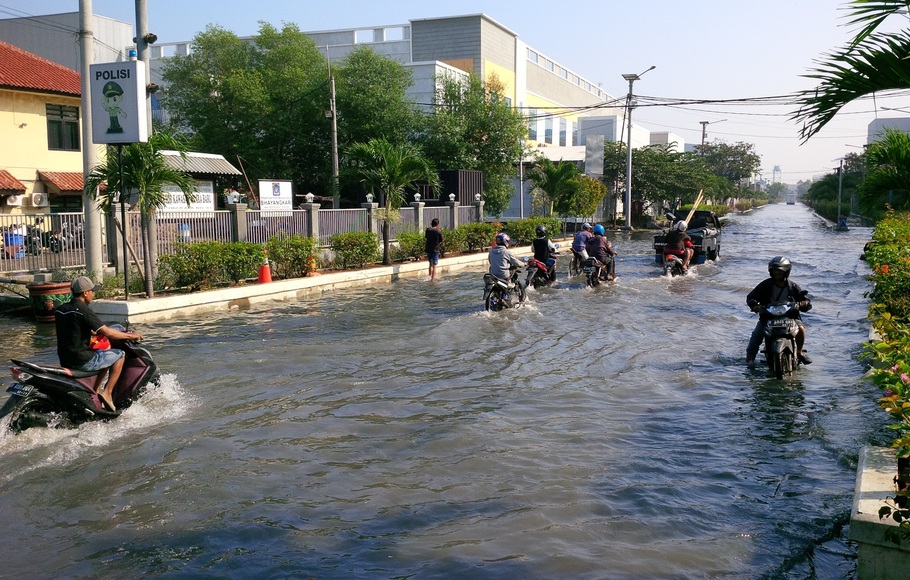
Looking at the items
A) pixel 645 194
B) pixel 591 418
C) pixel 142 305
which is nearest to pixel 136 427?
pixel 591 418

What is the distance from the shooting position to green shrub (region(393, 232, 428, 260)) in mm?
24906

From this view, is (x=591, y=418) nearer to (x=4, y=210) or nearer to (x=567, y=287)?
(x=567, y=287)

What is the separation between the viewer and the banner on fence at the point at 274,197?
881 inches

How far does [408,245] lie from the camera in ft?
82.1

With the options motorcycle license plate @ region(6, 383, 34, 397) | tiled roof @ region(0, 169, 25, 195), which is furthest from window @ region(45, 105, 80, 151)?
motorcycle license plate @ region(6, 383, 34, 397)

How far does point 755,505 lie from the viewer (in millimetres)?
5914

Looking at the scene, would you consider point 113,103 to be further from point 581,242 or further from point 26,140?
point 26,140

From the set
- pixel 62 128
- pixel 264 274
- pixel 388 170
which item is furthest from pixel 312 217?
pixel 62 128

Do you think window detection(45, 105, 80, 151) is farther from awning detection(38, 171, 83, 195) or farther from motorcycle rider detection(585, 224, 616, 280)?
motorcycle rider detection(585, 224, 616, 280)

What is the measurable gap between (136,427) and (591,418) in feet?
15.0

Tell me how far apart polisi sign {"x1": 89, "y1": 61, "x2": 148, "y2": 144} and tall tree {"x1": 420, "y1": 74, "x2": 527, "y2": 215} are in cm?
2538

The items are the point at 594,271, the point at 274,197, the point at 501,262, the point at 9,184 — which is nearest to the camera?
the point at 501,262

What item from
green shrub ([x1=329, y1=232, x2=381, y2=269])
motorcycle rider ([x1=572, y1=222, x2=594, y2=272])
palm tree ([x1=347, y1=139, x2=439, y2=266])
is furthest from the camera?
palm tree ([x1=347, y1=139, x2=439, y2=266])

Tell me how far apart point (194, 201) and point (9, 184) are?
11.5 m
